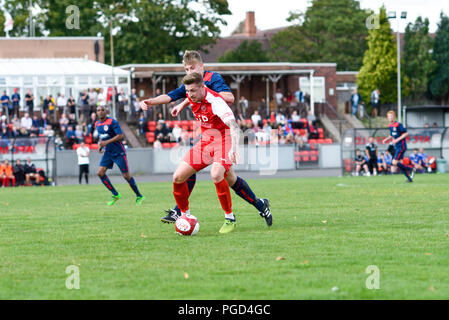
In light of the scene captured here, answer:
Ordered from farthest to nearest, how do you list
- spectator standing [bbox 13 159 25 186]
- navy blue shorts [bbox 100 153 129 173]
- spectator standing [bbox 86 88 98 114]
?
spectator standing [bbox 86 88 98 114]
spectator standing [bbox 13 159 25 186]
navy blue shorts [bbox 100 153 129 173]

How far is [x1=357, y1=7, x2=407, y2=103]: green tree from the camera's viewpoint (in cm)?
6519

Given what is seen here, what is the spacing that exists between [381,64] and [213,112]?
5730 centimetres

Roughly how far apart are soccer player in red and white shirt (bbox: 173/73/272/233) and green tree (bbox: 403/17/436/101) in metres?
63.8

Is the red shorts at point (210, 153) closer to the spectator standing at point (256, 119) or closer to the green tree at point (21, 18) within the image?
the spectator standing at point (256, 119)

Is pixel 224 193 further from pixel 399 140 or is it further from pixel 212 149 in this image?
pixel 399 140

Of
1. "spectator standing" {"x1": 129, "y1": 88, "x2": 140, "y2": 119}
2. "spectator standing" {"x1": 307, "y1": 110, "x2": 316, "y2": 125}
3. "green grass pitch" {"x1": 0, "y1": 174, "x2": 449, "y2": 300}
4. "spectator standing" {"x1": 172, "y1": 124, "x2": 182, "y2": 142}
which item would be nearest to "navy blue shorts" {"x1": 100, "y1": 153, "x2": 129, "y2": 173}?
"green grass pitch" {"x1": 0, "y1": 174, "x2": 449, "y2": 300}

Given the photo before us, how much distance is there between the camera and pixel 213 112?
1002cm

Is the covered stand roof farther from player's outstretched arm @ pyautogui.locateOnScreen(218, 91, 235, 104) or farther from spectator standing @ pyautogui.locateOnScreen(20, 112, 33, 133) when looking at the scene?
player's outstretched arm @ pyautogui.locateOnScreen(218, 91, 235, 104)

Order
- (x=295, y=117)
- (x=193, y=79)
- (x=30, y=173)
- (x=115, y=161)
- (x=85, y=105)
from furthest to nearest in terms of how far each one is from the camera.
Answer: (x=295, y=117)
(x=85, y=105)
(x=30, y=173)
(x=115, y=161)
(x=193, y=79)

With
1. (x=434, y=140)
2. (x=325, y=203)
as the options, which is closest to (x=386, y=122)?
(x=434, y=140)

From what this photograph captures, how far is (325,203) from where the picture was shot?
15.3 m

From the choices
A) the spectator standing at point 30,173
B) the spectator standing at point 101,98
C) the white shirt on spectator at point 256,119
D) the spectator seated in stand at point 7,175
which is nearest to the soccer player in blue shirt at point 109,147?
the spectator seated in stand at point 7,175

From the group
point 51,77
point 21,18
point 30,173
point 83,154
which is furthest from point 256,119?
point 21,18

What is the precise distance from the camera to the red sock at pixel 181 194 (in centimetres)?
1040
